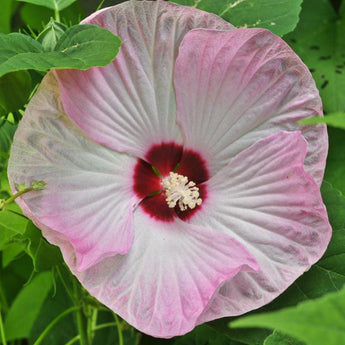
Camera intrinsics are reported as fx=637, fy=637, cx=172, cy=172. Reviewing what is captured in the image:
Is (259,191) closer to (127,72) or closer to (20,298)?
(127,72)

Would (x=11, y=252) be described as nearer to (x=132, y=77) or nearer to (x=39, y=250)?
(x=39, y=250)

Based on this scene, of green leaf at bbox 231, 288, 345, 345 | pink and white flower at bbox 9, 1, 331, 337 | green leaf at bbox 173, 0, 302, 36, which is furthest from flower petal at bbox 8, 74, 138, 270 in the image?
green leaf at bbox 231, 288, 345, 345

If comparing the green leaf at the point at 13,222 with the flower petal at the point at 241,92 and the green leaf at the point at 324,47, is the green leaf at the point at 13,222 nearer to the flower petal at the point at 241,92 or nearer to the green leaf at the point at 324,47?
the flower petal at the point at 241,92

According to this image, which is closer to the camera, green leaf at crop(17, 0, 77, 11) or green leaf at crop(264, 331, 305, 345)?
green leaf at crop(264, 331, 305, 345)

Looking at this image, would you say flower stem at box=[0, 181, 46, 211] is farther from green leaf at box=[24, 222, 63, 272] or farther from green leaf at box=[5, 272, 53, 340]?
green leaf at box=[5, 272, 53, 340]

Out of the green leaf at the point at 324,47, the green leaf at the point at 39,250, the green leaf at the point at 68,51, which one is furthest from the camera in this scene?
the green leaf at the point at 324,47

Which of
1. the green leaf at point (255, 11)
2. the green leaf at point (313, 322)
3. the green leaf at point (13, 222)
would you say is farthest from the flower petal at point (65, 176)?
the green leaf at point (313, 322)
